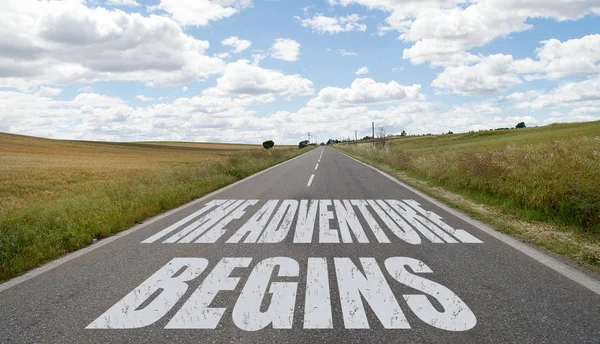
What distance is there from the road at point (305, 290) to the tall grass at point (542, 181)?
1.80 m

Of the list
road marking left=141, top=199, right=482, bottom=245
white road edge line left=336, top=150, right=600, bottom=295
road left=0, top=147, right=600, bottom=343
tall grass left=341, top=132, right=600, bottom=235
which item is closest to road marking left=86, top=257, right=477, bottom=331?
road left=0, top=147, right=600, bottom=343

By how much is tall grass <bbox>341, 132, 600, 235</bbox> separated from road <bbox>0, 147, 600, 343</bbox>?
180 centimetres

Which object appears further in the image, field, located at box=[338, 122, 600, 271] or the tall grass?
the tall grass

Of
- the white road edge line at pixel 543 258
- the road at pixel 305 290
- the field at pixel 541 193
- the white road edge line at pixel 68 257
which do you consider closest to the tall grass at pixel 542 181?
the field at pixel 541 193

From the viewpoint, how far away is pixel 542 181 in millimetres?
7641

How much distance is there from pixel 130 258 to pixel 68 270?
738 mm

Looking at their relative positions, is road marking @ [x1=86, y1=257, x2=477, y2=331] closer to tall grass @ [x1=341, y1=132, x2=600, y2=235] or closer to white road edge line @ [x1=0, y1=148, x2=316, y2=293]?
white road edge line @ [x1=0, y1=148, x2=316, y2=293]

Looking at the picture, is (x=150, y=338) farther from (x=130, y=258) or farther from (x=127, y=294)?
(x=130, y=258)

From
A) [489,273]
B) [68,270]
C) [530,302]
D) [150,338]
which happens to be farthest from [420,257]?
[68,270]

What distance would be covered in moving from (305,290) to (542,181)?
6.41 metres

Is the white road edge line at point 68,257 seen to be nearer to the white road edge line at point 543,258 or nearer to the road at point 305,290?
the road at point 305,290

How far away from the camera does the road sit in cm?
304

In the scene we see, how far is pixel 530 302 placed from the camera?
139 inches

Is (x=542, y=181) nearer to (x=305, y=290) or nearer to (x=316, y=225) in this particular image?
(x=316, y=225)
